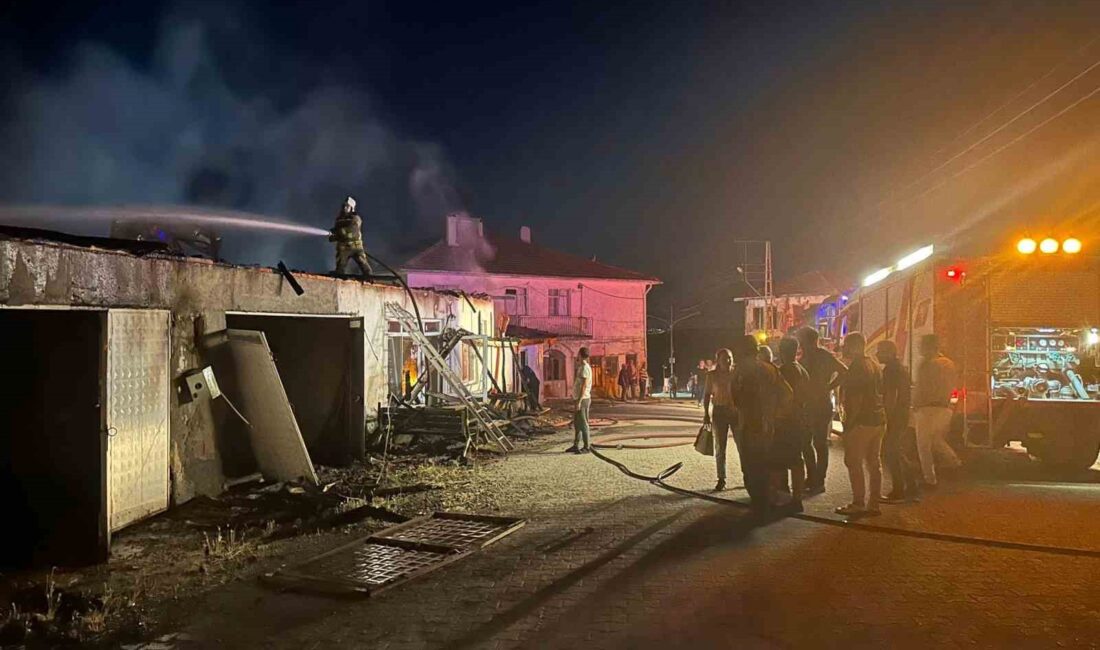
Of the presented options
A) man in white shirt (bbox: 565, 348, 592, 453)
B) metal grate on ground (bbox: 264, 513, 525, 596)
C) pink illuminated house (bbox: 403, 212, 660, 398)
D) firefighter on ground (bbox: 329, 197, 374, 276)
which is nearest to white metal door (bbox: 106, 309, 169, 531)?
metal grate on ground (bbox: 264, 513, 525, 596)

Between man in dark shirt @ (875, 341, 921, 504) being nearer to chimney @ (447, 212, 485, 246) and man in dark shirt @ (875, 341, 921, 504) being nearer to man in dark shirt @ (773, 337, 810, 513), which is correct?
man in dark shirt @ (773, 337, 810, 513)

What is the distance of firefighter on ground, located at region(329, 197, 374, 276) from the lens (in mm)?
12289

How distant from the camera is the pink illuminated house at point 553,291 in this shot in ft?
119

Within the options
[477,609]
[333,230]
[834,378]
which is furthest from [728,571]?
[333,230]

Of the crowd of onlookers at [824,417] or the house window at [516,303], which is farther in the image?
the house window at [516,303]

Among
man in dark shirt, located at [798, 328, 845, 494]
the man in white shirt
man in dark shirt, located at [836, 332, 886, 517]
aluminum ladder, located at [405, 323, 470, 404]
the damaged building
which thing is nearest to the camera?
the damaged building

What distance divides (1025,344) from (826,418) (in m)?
3.88

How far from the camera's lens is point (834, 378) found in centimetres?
823

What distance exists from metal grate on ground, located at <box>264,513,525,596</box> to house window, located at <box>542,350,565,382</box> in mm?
29376

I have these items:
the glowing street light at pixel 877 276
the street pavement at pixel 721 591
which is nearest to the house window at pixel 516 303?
the glowing street light at pixel 877 276

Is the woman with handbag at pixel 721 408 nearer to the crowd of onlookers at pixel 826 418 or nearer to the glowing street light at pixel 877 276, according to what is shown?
the crowd of onlookers at pixel 826 418

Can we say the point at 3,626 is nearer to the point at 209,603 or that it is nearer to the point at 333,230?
the point at 209,603

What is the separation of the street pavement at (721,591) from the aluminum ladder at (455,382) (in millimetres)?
4346

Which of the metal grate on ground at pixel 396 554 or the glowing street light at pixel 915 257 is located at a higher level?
the glowing street light at pixel 915 257
